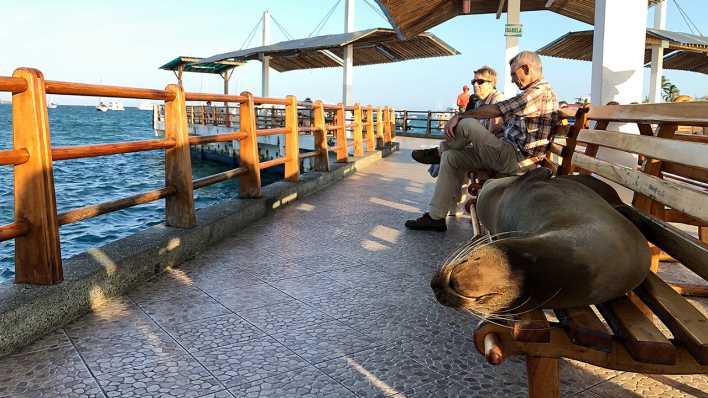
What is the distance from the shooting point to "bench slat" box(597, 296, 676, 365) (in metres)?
1.27

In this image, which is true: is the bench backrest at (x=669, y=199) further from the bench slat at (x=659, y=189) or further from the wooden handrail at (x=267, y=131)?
the wooden handrail at (x=267, y=131)

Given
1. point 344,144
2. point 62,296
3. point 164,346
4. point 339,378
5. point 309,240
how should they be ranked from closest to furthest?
1. point 339,378
2. point 164,346
3. point 62,296
4. point 309,240
5. point 344,144

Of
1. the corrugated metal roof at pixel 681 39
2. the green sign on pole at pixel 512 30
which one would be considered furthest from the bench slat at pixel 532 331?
the corrugated metal roof at pixel 681 39

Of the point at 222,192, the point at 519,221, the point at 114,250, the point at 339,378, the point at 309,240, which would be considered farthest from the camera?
the point at 222,192

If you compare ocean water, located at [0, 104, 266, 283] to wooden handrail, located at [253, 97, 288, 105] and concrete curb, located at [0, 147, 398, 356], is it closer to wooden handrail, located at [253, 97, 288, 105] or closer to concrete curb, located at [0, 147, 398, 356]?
wooden handrail, located at [253, 97, 288, 105]

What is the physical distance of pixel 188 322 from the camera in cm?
250

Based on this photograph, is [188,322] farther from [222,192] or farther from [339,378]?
[222,192]

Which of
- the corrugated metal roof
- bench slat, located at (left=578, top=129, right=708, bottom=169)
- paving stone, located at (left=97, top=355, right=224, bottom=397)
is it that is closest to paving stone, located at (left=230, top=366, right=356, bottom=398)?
paving stone, located at (left=97, top=355, right=224, bottom=397)

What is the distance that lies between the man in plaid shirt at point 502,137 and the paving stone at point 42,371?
8.08ft

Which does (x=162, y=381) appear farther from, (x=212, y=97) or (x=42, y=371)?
(x=212, y=97)

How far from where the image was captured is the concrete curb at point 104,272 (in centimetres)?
223

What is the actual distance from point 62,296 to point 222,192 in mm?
14272

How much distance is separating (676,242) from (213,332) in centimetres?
179

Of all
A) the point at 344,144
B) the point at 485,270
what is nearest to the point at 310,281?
the point at 485,270
